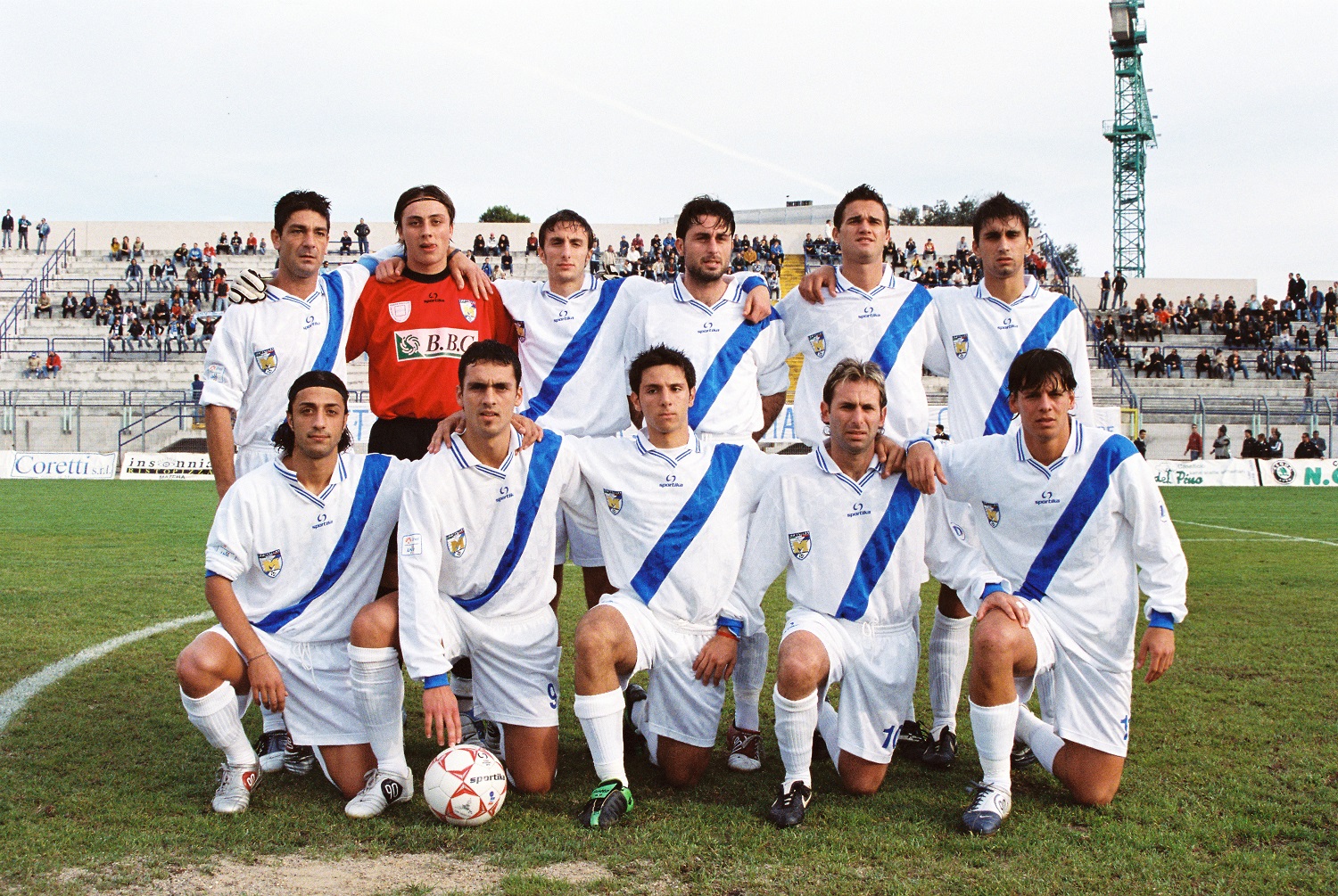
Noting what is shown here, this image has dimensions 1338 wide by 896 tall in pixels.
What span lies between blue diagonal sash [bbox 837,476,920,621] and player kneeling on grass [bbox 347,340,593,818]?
1128mm

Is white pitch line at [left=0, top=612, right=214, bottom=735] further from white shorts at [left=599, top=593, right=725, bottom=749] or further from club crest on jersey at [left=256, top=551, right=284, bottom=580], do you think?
white shorts at [left=599, top=593, right=725, bottom=749]

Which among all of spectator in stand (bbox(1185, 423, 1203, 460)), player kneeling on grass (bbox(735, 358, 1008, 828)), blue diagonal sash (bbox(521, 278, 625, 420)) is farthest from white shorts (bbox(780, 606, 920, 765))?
spectator in stand (bbox(1185, 423, 1203, 460))

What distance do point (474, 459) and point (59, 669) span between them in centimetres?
299

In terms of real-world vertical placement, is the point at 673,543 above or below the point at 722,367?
below

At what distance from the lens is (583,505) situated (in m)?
4.44

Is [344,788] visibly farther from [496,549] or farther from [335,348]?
[335,348]

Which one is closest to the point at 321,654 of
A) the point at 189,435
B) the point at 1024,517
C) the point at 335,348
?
the point at 335,348

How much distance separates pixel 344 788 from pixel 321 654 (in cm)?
50

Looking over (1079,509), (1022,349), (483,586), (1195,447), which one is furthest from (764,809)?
(1195,447)

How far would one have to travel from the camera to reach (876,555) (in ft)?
13.7

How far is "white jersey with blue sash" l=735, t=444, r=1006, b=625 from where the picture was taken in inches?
164

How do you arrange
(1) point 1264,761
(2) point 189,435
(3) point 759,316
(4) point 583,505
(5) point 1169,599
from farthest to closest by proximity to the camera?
(2) point 189,435 < (3) point 759,316 < (4) point 583,505 < (1) point 1264,761 < (5) point 1169,599

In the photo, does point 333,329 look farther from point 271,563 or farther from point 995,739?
point 995,739

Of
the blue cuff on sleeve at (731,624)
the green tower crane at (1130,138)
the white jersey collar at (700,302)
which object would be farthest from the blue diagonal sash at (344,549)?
the green tower crane at (1130,138)
